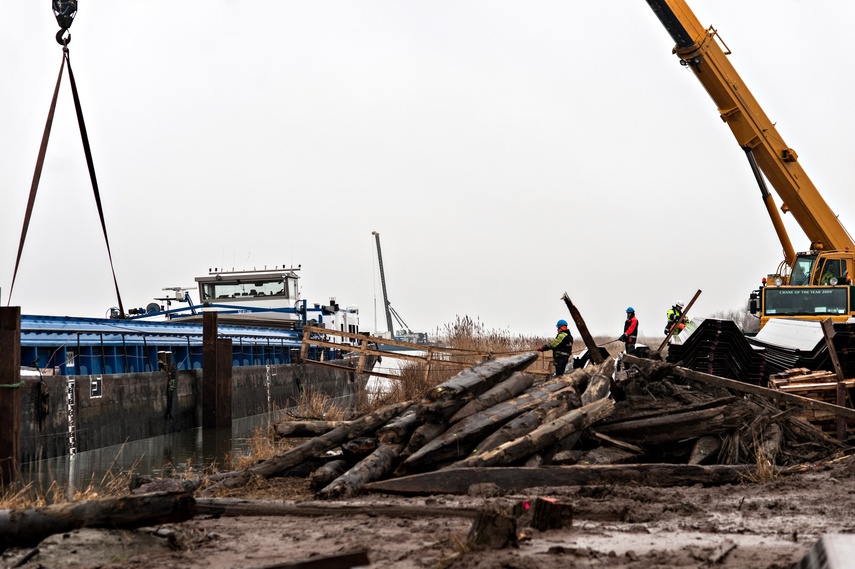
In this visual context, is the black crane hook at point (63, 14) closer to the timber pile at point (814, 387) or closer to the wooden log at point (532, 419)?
the wooden log at point (532, 419)

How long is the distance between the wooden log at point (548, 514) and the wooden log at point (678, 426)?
4359 mm

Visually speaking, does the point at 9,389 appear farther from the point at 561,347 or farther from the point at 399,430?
the point at 561,347

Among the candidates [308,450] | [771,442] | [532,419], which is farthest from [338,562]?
[771,442]

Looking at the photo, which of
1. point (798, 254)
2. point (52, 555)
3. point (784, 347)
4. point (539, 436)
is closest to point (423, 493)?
Answer: point (539, 436)

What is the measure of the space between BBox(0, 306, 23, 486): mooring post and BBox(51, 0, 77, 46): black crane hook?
3998 mm

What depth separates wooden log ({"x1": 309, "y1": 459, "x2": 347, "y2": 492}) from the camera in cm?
988

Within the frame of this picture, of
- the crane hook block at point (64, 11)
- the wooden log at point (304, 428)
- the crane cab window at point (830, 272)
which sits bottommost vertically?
the wooden log at point (304, 428)

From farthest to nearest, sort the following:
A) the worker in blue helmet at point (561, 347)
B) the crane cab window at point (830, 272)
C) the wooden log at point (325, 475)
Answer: the crane cab window at point (830, 272), the worker in blue helmet at point (561, 347), the wooden log at point (325, 475)

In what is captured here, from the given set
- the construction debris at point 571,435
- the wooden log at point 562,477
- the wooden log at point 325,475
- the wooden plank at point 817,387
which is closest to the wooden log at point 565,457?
the construction debris at point 571,435

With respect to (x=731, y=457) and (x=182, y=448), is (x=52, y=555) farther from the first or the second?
(x=182, y=448)

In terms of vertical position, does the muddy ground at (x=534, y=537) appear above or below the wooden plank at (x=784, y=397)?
below

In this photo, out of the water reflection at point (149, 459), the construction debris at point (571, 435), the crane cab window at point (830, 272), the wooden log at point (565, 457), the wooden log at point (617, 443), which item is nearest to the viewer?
the construction debris at point (571, 435)

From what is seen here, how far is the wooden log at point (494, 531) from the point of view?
19.5 ft

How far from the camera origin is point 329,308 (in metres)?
34.9
